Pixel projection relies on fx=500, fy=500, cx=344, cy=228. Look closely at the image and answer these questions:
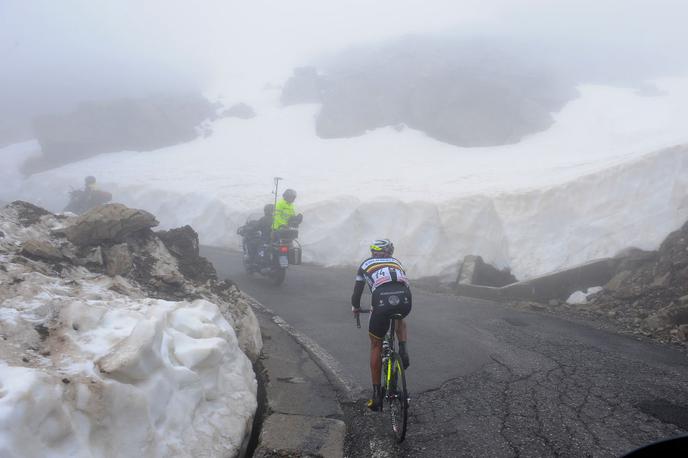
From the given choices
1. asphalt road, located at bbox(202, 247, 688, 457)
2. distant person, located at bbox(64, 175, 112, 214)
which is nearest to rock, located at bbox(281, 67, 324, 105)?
distant person, located at bbox(64, 175, 112, 214)

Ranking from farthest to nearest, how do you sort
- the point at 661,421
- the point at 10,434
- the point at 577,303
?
1. the point at 577,303
2. the point at 661,421
3. the point at 10,434

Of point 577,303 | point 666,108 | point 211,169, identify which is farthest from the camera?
point 666,108

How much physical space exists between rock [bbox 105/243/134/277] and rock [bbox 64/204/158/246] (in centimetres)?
20

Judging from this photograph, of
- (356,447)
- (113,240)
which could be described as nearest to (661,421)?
(356,447)

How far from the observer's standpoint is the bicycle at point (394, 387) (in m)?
4.25

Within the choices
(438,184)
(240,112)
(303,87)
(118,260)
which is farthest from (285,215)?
(303,87)

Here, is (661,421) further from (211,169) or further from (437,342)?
(211,169)

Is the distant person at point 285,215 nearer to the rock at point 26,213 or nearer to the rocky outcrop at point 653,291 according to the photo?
the rock at point 26,213

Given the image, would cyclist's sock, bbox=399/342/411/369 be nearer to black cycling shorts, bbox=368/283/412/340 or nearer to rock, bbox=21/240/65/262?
black cycling shorts, bbox=368/283/412/340

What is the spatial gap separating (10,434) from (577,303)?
9.01m

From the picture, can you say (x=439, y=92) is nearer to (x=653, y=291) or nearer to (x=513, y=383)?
(x=653, y=291)

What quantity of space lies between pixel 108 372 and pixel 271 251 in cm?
757

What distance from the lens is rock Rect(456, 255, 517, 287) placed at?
36.4ft

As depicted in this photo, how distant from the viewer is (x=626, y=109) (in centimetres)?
3141
